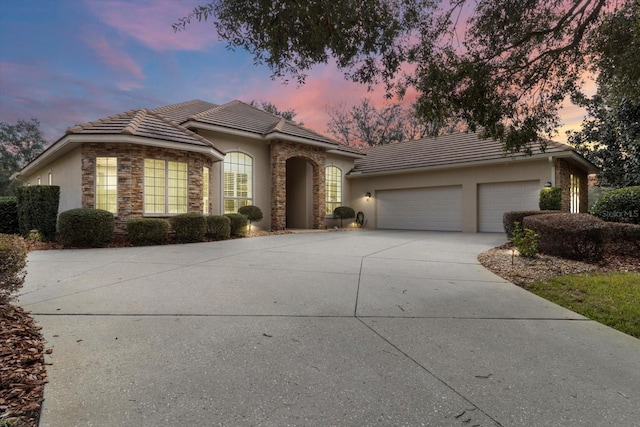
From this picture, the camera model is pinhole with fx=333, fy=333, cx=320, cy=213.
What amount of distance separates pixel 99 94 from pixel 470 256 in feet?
70.4

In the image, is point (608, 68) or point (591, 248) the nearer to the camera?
point (608, 68)

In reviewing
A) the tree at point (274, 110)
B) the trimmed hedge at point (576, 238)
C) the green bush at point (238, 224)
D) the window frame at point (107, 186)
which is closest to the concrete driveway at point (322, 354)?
the trimmed hedge at point (576, 238)

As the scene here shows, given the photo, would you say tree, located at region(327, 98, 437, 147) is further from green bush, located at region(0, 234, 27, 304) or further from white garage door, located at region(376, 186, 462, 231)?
green bush, located at region(0, 234, 27, 304)

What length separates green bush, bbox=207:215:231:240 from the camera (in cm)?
1144

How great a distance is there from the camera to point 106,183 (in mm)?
11109

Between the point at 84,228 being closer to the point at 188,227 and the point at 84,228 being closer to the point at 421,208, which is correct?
the point at 188,227

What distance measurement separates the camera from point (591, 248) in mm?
7164

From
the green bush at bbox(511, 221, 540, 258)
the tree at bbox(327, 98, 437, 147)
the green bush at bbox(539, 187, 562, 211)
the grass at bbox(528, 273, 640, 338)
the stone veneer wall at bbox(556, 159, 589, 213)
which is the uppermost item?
the tree at bbox(327, 98, 437, 147)

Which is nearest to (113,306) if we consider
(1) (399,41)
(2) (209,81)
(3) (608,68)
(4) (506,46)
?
(1) (399,41)

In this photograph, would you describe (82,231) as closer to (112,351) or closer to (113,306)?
(113,306)

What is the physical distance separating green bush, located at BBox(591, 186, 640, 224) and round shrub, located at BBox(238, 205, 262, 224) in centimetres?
1177

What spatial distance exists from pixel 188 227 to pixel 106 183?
328cm

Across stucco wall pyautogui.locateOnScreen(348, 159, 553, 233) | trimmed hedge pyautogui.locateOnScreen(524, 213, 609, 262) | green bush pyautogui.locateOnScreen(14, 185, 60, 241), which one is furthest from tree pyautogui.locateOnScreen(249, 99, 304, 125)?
trimmed hedge pyautogui.locateOnScreen(524, 213, 609, 262)

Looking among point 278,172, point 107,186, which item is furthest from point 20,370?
point 278,172
